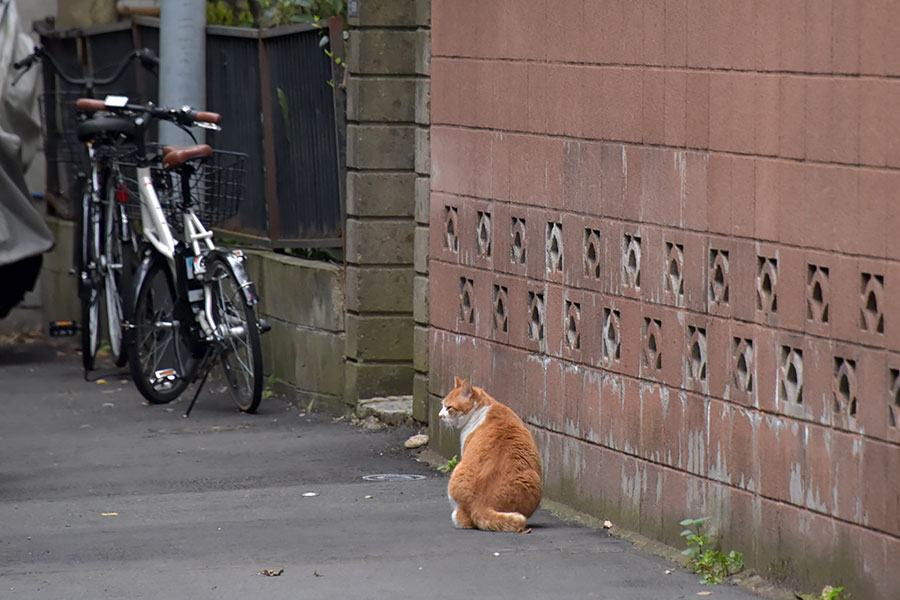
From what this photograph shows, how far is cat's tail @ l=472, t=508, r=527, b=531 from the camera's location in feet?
19.9

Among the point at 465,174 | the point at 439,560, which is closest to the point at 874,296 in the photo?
the point at 439,560

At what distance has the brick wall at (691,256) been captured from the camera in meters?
4.82

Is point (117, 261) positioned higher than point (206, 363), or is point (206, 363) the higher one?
point (117, 261)

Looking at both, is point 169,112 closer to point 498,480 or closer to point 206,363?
point 206,363

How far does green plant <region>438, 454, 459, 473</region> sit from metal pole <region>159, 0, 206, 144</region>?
11.9 feet

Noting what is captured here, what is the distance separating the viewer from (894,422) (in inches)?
185

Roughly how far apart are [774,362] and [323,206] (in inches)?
176

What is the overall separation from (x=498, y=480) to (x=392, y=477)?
4.67ft

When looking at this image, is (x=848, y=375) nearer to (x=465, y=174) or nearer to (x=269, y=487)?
(x=465, y=174)

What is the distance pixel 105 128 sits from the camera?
9.90 meters

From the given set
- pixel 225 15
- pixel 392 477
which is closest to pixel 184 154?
pixel 392 477

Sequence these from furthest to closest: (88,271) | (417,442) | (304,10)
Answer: (88,271), (304,10), (417,442)

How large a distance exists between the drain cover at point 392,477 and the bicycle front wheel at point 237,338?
147 centimetres

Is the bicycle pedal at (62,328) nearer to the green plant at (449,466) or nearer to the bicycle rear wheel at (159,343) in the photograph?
the bicycle rear wheel at (159,343)
